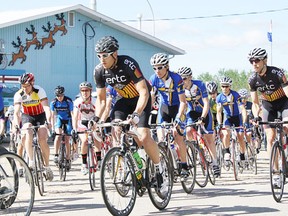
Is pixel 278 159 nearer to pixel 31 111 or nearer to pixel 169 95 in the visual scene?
pixel 169 95

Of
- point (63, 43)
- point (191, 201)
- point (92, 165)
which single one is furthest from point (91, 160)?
point (63, 43)

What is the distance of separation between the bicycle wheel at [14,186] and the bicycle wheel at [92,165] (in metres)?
4.11

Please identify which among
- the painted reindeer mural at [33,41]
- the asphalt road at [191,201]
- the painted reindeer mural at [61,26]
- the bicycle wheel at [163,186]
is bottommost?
the asphalt road at [191,201]

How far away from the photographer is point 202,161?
1205 cm

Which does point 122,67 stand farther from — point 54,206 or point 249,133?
point 249,133

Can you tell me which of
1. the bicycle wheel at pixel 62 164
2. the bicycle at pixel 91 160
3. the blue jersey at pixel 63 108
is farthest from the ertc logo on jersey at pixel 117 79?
the blue jersey at pixel 63 108

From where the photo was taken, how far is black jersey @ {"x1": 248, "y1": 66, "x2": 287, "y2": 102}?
34.4 ft

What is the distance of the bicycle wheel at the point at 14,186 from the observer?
7.59m

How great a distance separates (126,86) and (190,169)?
2.70m

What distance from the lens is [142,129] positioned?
8.76m

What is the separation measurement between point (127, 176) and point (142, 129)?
2.14 feet

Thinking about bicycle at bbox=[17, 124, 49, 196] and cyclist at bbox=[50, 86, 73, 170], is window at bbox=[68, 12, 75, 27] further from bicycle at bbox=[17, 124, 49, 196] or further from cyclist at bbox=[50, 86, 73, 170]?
bicycle at bbox=[17, 124, 49, 196]

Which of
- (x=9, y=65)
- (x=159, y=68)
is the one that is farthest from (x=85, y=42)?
(x=159, y=68)

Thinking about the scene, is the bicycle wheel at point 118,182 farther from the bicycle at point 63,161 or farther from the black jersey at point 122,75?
the bicycle at point 63,161
